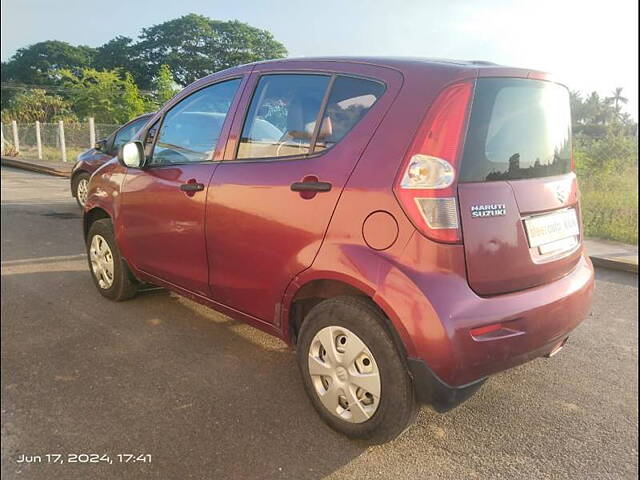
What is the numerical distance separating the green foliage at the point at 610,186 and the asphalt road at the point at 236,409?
167 inches

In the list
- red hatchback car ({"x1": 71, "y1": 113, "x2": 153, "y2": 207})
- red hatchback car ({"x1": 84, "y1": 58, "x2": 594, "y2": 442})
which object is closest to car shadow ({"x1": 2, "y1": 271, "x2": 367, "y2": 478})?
red hatchback car ({"x1": 84, "y1": 58, "x2": 594, "y2": 442})

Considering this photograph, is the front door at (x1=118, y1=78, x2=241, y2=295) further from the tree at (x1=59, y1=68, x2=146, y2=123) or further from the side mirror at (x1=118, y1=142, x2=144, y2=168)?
the tree at (x1=59, y1=68, x2=146, y2=123)

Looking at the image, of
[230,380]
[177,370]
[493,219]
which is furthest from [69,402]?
[493,219]

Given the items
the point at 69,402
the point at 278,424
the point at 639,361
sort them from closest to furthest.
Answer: the point at 278,424, the point at 69,402, the point at 639,361

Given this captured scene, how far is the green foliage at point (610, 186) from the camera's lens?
761cm

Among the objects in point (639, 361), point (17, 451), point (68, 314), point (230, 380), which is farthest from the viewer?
point (68, 314)

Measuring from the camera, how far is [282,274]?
241 centimetres

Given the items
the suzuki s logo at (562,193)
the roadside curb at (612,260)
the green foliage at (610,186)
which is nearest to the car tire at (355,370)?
the suzuki s logo at (562,193)

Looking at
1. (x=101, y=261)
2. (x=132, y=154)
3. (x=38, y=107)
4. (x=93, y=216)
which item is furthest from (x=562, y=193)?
(x=93, y=216)

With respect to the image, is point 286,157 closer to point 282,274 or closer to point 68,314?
point 282,274

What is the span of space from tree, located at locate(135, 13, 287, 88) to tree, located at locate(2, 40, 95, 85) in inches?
11.3

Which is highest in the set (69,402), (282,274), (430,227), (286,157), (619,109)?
(619,109)

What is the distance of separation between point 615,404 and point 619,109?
1137 centimetres

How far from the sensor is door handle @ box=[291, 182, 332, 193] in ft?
7.15
